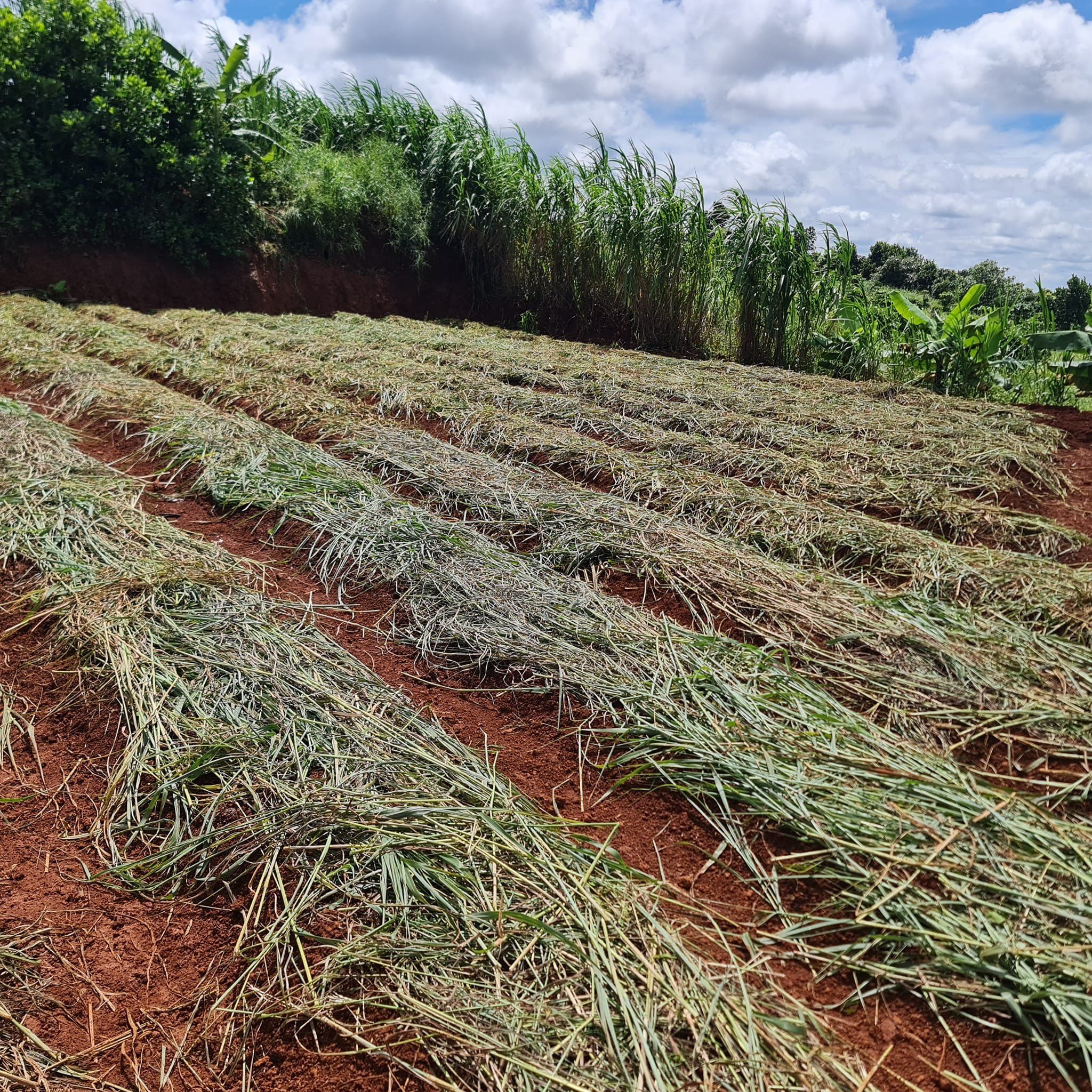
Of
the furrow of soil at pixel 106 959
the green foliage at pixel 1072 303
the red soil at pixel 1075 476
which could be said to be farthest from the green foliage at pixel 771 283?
the green foliage at pixel 1072 303

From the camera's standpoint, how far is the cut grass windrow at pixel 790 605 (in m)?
2.26

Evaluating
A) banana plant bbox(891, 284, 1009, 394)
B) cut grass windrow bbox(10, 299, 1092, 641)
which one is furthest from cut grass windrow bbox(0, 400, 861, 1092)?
banana plant bbox(891, 284, 1009, 394)

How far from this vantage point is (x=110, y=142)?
28.8ft

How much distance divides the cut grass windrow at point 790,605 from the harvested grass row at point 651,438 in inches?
32.4

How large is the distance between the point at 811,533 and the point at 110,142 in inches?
360

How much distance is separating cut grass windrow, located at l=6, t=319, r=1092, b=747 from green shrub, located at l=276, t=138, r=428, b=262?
6.69 m

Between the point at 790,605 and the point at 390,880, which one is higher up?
the point at 790,605

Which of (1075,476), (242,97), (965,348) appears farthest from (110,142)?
(1075,476)

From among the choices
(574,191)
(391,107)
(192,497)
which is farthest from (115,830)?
(391,107)

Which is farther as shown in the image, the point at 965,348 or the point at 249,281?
the point at 249,281

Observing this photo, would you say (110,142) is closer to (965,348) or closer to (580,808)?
(965,348)

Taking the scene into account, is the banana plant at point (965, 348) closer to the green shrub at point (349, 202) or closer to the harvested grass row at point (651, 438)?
the harvested grass row at point (651, 438)

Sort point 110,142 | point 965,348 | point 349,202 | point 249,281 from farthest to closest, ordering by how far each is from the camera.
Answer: point 349,202 → point 249,281 → point 110,142 → point 965,348

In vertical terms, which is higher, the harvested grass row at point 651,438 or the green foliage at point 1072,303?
the green foliage at point 1072,303
